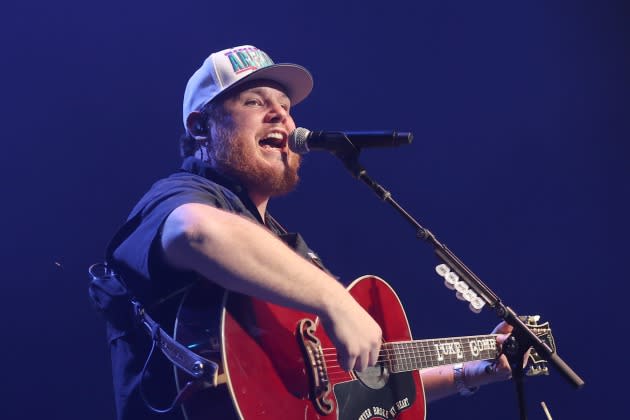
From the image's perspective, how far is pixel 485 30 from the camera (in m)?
3.86

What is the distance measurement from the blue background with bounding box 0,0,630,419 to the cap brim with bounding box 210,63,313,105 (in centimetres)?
68

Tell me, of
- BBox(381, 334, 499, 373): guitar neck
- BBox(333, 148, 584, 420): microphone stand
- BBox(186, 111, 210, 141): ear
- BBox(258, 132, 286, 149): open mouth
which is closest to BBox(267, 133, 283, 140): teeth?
BBox(258, 132, 286, 149): open mouth

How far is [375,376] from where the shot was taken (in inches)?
80.3

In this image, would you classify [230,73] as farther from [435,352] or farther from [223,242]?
[435,352]

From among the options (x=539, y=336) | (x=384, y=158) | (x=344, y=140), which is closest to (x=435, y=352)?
(x=539, y=336)

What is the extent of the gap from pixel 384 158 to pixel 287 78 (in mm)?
1172

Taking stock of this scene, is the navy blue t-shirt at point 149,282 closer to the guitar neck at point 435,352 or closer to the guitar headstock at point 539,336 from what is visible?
the guitar neck at point 435,352

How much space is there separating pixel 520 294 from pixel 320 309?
232 centimetres

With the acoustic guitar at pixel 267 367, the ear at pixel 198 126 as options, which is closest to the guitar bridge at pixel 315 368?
the acoustic guitar at pixel 267 367

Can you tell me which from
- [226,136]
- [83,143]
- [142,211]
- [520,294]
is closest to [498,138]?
[520,294]

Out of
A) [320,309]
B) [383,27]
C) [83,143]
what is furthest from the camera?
[383,27]

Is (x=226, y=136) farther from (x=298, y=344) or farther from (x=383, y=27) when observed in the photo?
(x=383, y=27)

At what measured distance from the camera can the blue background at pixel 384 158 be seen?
8.73ft

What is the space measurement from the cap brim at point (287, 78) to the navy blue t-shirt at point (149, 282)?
0.61 m
